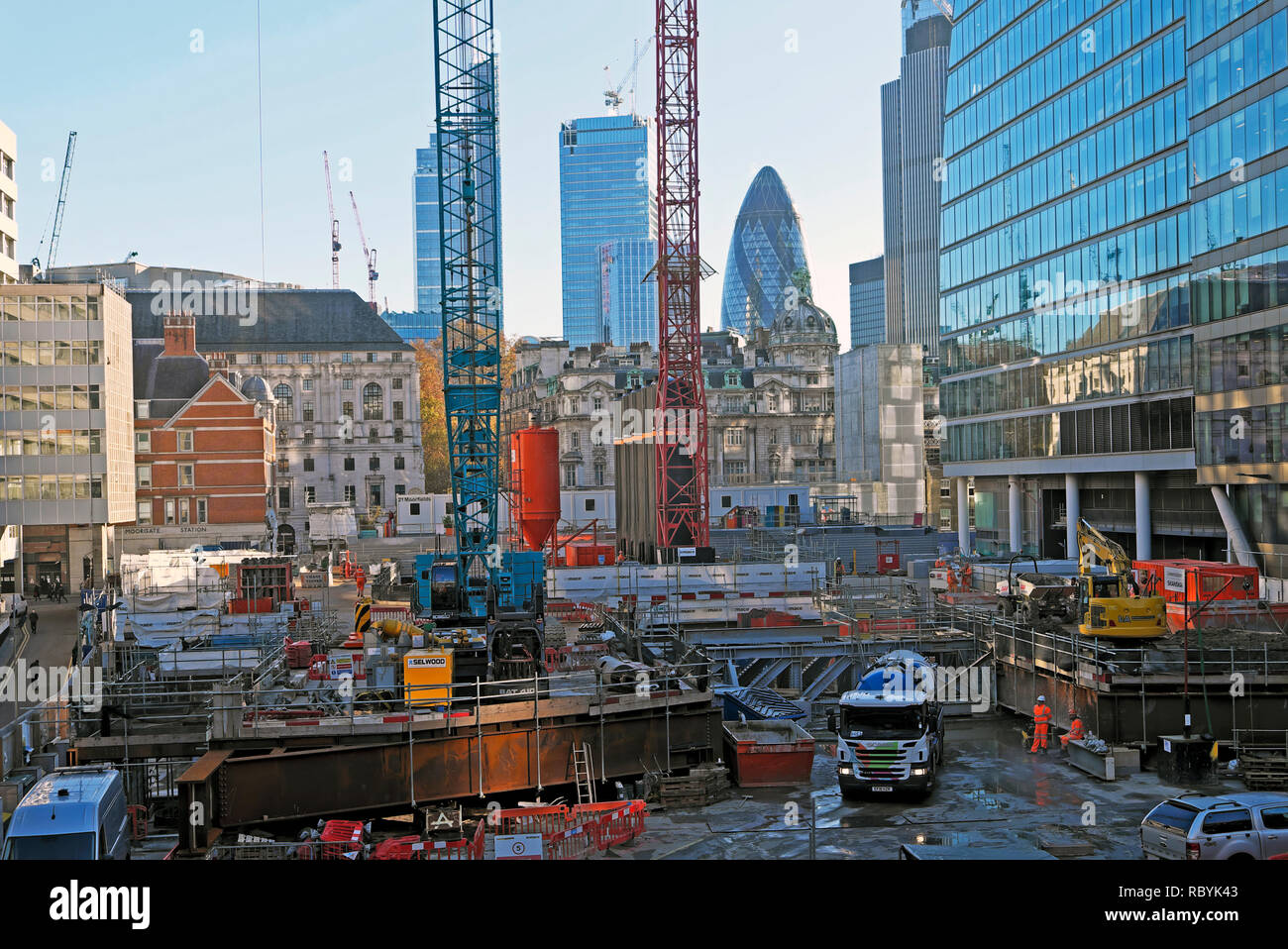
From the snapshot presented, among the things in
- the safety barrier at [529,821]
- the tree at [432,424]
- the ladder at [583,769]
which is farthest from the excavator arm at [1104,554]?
the tree at [432,424]

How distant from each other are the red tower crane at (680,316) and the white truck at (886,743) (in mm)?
42782

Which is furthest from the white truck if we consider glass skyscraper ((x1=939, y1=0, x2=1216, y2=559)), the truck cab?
glass skyscraper ((x1=939, y1=0, x2=1216, y2=559))

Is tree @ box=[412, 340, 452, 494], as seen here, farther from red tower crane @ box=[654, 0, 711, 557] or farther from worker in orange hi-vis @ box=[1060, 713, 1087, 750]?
worker in orange hi-vis @ box=[1060, 713, 1087, 750]

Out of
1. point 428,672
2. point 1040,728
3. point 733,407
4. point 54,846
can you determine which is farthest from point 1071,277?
point 733,407

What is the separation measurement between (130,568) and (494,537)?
2221 cm

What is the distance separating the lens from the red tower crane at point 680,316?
2618 inches

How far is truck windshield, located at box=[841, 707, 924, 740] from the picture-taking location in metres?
22.4

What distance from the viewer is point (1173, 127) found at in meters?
55.1

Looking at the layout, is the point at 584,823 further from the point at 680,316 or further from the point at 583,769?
the point at 680,316

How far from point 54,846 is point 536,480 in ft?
136

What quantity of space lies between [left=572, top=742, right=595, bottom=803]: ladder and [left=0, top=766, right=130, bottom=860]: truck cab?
29.6 feet
